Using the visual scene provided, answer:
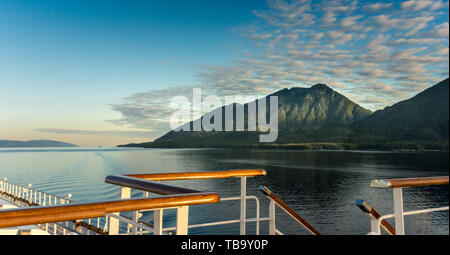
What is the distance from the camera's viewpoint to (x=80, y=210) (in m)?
1.05

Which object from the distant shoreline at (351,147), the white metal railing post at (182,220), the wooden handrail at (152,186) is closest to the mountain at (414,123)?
the distant shoreline at (351,147)

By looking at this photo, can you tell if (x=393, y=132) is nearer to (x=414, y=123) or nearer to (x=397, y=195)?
(x=414, y=123)

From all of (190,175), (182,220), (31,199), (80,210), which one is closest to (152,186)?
(182,220)

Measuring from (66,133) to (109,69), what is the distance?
7156 cm

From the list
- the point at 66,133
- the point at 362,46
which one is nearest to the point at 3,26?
the point at 66,133

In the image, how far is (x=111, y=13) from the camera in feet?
152

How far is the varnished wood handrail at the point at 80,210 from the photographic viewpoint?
3.16 feet

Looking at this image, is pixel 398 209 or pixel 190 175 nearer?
pixel 398 209

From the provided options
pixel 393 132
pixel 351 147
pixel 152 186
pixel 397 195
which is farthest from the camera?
pixel 351 147

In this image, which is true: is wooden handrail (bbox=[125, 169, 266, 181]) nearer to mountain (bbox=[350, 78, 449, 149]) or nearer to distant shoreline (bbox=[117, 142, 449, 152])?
mountain (bbox=[350, 78, 449, 149])

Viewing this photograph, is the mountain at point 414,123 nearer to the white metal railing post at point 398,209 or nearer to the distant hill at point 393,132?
the distant hill at point 393,132

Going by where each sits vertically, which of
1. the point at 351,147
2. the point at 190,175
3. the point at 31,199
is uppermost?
the point at 190,175

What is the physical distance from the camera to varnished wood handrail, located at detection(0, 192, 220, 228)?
963 millimetres
